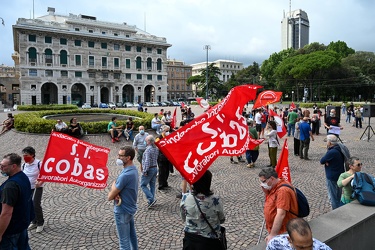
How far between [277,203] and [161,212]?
3.56 metres

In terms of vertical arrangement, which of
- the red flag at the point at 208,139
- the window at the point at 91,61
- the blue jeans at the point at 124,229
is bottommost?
the blue jeans at the point at 124,229

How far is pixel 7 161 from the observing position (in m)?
3.63

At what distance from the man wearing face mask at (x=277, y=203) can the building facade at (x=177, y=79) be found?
111497 mm

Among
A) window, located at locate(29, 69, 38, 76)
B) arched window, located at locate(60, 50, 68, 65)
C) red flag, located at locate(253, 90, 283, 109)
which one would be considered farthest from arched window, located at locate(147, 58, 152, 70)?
red flag, located at locate(253, 90, 283, 109)

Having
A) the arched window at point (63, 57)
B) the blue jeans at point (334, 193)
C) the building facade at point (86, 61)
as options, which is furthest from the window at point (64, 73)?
the blue jeans at point (334, 193)

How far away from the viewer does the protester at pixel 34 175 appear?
5.07 meters

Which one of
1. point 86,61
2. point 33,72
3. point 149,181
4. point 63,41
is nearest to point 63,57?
point 63,41

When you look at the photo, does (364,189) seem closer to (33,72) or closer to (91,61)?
(33,72)

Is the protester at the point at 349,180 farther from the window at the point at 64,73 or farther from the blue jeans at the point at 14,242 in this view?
the window at the point at 64,73

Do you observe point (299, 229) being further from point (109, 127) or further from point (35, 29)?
point (35, 29)

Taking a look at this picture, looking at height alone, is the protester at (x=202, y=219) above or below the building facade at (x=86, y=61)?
below

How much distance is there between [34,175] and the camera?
5.23 m

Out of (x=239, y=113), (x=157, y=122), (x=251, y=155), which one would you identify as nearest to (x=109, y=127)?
(x=157, y=122)

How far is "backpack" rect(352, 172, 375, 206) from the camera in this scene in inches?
161
